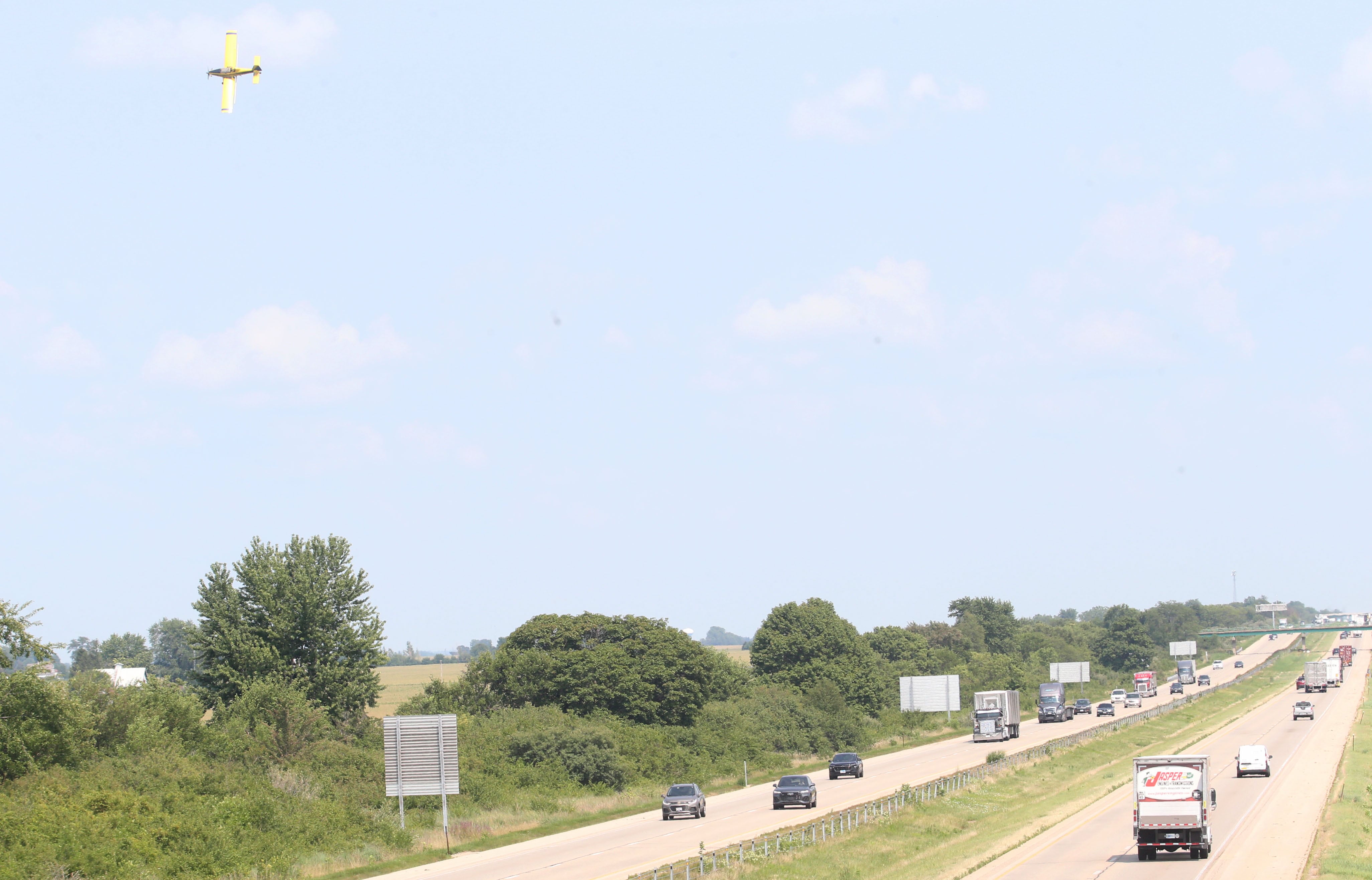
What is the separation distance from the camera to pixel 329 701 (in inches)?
2783

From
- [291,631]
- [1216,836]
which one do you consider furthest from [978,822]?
[291,631]

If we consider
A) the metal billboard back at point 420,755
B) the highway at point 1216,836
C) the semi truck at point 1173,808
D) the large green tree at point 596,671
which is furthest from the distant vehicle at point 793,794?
the large green tree at point 596,671

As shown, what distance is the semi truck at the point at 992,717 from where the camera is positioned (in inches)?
4198

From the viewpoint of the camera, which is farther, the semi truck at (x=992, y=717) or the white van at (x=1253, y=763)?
the semi truck at (x=992, y=717)

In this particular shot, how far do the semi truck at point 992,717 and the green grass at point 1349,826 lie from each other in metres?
30.8

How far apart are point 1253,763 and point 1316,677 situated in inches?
3935

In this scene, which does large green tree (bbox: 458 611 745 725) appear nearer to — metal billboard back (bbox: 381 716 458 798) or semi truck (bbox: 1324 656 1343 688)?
metal billboard back (bbox: 381 716 458 798)

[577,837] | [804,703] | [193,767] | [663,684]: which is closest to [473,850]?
[577,837]

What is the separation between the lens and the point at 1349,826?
150 feet

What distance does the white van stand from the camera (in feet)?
224

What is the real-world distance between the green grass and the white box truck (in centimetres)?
8302

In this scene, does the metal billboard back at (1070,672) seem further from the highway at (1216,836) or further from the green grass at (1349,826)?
the green grass at (1349,826)

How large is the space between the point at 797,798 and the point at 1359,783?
2821 cm

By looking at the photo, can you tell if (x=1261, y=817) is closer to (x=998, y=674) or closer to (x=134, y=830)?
(x=134, y=830)
